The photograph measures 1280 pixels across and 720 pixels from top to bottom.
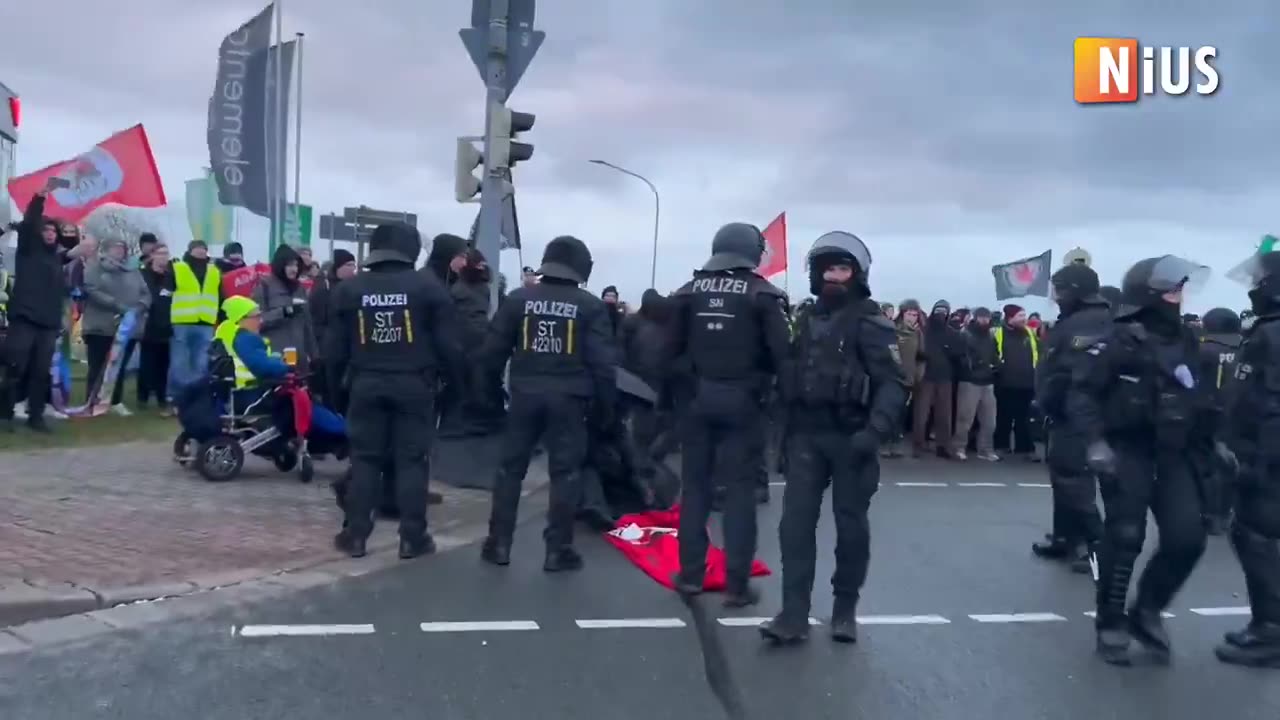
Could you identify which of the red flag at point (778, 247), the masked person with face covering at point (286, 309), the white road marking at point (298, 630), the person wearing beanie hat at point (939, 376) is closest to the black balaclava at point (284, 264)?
the masked person with face covering at point (286, 309)

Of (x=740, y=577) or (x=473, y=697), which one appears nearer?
(x=473, y=697)

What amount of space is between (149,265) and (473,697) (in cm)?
1138

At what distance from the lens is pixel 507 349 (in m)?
8.59

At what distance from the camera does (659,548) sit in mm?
9258

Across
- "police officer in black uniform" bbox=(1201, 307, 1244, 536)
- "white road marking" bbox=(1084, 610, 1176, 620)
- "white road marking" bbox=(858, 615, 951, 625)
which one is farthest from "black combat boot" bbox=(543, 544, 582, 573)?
"police officer in black uniform" bbox=(1201, 307, 1244, 536)

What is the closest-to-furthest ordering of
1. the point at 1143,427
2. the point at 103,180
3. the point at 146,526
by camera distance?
the point at 1143,427 < the point at 146,526 < the point at 103,180

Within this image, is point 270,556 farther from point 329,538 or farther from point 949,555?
point 949,555

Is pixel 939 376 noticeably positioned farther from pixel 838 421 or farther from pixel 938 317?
pixel 838 421

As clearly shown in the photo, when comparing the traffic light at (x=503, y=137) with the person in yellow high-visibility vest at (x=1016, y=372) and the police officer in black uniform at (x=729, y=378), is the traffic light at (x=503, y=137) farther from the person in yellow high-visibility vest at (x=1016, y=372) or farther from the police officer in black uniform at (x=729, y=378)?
the person in yellow high-visibility vest at (x=1016, y=372)

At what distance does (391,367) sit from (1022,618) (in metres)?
4.09

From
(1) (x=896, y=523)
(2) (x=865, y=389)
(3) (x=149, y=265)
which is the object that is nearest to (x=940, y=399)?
(1) (x=896, y=523)

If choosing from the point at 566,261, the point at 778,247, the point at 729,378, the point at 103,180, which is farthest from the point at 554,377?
the point at 778,247

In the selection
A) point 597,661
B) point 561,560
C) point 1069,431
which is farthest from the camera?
point 1069,431

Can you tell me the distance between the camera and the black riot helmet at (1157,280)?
6.62 m
